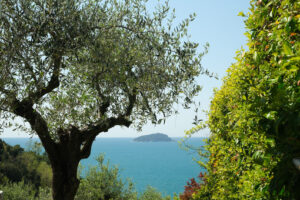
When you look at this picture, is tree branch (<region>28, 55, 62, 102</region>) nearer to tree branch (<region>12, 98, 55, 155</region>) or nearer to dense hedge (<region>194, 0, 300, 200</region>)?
tree branch (<region>12, 98, 55, 155</region>)

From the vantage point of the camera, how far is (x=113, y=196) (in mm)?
14898

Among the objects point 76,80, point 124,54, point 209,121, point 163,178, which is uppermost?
point 124,54

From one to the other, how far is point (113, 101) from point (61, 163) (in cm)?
245

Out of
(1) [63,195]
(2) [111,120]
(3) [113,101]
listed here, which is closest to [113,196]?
(1) [63,195]

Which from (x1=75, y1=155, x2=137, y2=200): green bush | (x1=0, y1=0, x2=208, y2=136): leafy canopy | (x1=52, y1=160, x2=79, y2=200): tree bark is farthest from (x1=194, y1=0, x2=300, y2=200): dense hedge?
(x1=75, y1=155, x2=137, y2=200): green bush

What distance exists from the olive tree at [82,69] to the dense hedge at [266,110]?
5.17 ft

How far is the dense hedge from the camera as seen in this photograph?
59.2 inches

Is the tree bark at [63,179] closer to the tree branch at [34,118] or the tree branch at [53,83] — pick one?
the tree branch at [34,118]

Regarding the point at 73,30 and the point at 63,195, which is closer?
the point at 73,30

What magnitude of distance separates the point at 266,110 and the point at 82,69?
14.2ft

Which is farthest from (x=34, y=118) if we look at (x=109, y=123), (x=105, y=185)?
(x=105, y=185)

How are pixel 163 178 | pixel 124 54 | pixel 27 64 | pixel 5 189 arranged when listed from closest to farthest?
1. pixel 27 64
2. pixel 124 54
3. pixel 5 189
4. pixel 163 178

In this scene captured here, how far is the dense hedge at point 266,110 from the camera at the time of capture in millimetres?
1505

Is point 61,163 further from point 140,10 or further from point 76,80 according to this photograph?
point 140,10
